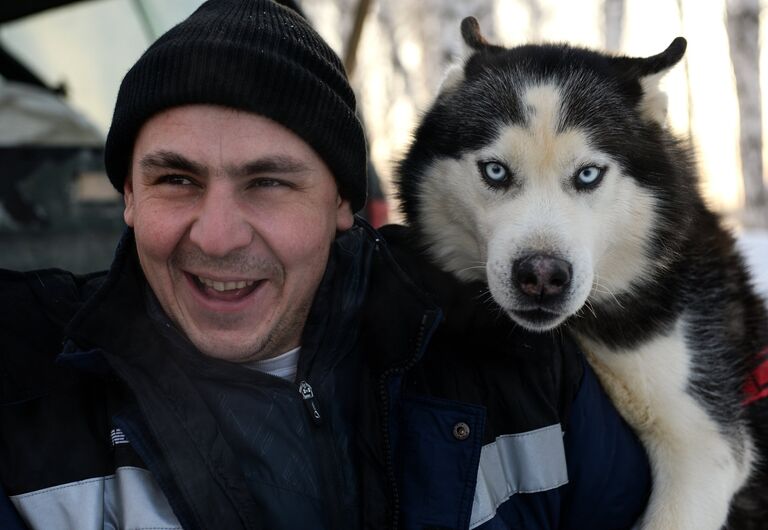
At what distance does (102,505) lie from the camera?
1495 mm

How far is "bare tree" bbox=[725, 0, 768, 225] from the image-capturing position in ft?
38.0

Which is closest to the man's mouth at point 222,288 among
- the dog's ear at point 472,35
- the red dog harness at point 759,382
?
the dog's ear at point 472,35

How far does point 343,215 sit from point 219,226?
17.0 inches

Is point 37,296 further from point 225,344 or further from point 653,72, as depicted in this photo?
point 653,72

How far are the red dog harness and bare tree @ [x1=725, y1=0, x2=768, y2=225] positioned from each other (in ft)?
33.0

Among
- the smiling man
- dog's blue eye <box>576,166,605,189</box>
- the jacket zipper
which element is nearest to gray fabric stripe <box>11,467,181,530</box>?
the smiling man

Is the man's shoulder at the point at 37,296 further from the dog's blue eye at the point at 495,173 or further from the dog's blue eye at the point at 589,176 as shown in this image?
the dog's blue eye at the point at 589,176

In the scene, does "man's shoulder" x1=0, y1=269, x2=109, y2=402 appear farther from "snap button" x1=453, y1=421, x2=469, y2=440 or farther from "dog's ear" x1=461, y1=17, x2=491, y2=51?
"dog's ear" x1=461, y1=17, x2=491, y2=51

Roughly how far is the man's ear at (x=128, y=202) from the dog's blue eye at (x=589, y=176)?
3.77ft

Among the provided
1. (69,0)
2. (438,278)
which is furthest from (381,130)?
(438,278)

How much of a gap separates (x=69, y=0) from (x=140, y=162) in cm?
226

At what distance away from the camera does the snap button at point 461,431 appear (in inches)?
68.1

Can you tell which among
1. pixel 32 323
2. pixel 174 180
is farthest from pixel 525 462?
pixel 32 323

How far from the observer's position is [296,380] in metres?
1.74
